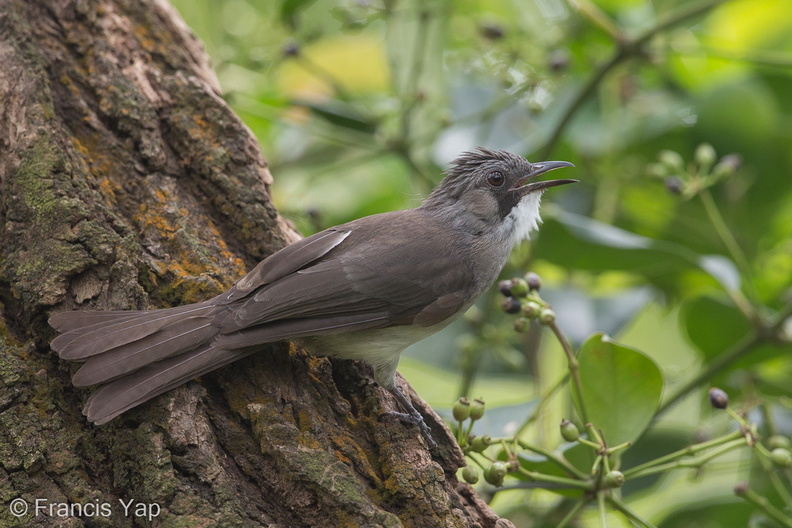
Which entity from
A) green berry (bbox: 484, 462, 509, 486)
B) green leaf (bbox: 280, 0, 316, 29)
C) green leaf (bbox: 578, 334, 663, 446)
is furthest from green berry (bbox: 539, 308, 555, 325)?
green leaf (bbox: 280, 0, 316, 29)

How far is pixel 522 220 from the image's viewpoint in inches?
149

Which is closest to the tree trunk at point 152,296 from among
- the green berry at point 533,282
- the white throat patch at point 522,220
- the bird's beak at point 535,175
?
the green berry at point 533,282

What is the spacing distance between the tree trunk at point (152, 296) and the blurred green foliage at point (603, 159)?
709 millimetres

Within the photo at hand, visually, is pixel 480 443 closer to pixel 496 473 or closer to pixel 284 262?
pixel 496 473

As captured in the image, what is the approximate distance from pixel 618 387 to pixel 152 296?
1.76m

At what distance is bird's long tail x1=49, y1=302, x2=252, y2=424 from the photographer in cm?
256

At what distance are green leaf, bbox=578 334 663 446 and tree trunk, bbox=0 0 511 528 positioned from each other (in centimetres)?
55

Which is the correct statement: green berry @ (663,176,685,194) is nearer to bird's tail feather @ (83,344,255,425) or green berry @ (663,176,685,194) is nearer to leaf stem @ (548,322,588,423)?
leaf stem @ (548,322,588,423)

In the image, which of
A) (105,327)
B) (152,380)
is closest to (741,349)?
(152,380)

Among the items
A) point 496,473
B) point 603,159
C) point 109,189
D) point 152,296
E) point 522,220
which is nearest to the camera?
point 496,473

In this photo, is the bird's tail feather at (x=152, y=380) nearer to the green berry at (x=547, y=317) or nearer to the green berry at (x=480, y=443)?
the green berry at (x=480, y=443)

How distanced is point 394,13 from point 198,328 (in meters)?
2.28

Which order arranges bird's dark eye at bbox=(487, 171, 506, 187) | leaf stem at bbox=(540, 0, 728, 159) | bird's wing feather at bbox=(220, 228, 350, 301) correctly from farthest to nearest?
leaf stem at bbox=(540, 0, 728, 159) → bird's dark eye at bbox=(487, 171, 506, 187) → bird's wing feather at bbox=(220, 228, 350, 301)

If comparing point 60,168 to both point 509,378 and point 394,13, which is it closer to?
point 394,13
